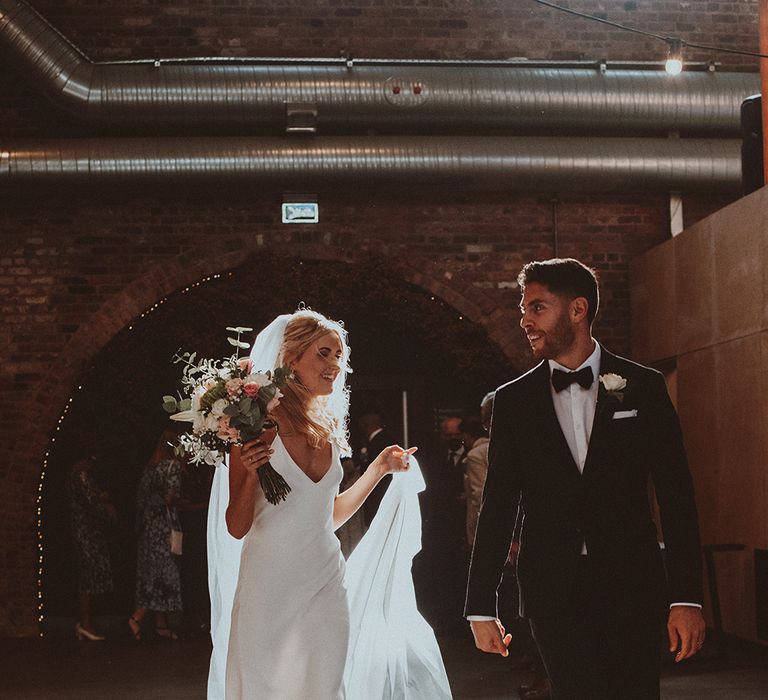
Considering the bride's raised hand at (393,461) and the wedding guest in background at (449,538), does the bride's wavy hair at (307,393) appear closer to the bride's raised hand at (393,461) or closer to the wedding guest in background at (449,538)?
the bride's raised hand at (393,461)

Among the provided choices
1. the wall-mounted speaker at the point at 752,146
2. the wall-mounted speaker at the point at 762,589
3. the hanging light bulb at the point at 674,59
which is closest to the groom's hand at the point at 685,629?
the wall-mounted speaker at the point at 762,589

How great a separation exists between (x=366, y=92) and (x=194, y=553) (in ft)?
12.8

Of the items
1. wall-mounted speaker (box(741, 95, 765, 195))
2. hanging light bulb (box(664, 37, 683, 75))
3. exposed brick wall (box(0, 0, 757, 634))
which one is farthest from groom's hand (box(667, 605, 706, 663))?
exposed brick wall (box(0, 0, 757, 634))

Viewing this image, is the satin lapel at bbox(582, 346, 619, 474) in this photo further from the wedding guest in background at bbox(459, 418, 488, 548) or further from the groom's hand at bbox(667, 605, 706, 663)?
the wedding guest in background at bbox(459, 418, 488, 548)

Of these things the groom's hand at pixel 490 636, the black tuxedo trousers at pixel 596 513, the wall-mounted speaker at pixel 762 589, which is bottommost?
the wall-mounted speaker at pixel 762 589

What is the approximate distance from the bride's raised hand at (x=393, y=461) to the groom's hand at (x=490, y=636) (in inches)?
47.5

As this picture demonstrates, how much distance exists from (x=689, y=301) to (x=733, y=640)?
250 cm

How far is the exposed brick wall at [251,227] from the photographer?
9.35 m

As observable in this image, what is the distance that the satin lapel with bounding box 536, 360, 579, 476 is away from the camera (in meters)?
2.98

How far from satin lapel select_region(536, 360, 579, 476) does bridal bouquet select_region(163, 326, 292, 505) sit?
939 millimetres

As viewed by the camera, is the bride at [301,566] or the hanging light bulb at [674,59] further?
the hanging light bulb at [674,59]

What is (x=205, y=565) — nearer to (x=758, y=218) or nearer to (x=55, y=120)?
(x=55, y=120)

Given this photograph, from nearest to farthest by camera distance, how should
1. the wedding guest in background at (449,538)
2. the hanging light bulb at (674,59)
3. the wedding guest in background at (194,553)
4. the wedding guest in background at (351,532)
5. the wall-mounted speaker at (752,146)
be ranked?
the wall-mounted speaker at (752,146)
the hanging light bulb at (674,59)
the wedding guest in background at (351,532)
the wedding guest in background at (449,538)
the wedding guest in background at (194,553)

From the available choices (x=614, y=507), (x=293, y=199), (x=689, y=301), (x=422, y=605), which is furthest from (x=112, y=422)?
(x=614, y=507)
